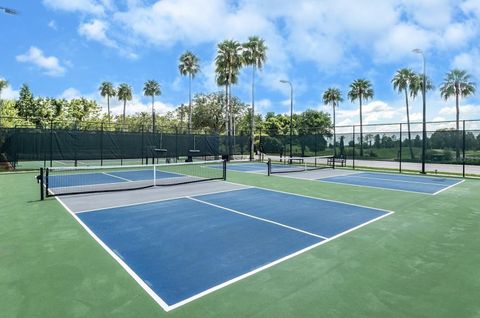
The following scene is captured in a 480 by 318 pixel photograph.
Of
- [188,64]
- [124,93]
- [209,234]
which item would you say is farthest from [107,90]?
[209,234]

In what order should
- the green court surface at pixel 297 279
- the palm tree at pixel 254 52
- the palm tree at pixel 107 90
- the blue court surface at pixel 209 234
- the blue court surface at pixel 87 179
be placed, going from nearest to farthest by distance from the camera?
1. the green court surface at pixel 297 279
2. the blue court surface at pixel 209 234
3. the blue court surface at pixel 87 179
4. the palm tree at pixel 254 52
5. the palm tree at pixel 107 90

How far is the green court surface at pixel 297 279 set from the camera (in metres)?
3.55

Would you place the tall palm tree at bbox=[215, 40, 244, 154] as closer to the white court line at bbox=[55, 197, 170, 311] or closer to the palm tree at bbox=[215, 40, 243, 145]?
the palm tree at bbox=[215, 40, 243, 145]

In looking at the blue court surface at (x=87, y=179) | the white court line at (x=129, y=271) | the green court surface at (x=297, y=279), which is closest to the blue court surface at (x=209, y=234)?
the white court line at (x=129, y=271)

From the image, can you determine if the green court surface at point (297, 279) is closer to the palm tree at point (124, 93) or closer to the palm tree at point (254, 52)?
the palm tree at point (254, 52)

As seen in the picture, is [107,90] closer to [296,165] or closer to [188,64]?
[188,64]

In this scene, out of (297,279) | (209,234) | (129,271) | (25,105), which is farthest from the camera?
(25,105)

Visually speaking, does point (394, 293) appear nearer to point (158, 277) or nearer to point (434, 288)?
point (434, 288)

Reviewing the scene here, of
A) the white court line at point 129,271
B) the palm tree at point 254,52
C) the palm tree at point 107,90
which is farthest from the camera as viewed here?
the palm tree at point 107,90

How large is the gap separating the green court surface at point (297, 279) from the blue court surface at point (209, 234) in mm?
266

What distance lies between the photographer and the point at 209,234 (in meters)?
6.32

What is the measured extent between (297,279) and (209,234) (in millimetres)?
2423

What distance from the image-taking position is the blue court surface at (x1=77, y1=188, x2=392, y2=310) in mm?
4434

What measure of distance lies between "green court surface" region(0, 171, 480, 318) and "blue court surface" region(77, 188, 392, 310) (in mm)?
266
